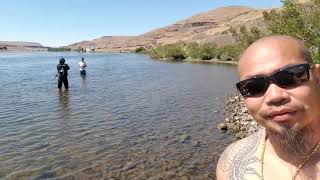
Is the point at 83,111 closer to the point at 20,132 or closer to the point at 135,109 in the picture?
the point at 135,109

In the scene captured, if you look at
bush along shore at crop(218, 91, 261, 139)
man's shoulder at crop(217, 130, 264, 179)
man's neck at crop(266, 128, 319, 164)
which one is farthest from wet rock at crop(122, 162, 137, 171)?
man's neck at crop(266, 128, 319, 164)

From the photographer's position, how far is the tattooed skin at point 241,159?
279 cm

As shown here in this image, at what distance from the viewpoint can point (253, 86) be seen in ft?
8.42

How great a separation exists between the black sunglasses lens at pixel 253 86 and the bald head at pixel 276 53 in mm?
62

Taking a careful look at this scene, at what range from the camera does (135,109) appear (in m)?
22.9

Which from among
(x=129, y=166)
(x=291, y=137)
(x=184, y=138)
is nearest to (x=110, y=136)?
(x=184, y=138)

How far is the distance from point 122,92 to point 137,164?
61.9ft

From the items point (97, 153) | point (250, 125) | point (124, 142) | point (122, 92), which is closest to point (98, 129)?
point (124, 142)

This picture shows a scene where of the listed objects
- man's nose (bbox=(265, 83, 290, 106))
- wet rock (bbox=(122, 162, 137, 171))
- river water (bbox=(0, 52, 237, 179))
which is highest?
man's nose (bbox=(265, 83, 290, 106))

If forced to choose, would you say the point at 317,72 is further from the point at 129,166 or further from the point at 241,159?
the point at 129,166

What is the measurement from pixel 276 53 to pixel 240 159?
809 millimetres

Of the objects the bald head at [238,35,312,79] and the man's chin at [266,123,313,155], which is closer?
the man's chin at [266,123,313,155]

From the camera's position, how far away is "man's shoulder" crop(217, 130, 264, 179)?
2.80 metres

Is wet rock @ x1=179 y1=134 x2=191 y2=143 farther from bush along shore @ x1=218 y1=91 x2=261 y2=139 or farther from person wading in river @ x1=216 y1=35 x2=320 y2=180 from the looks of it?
person wading in river @ x1=216 y1=35 x2=320 y2=180
